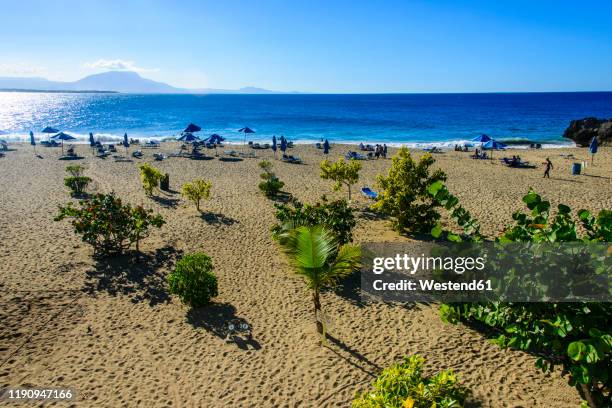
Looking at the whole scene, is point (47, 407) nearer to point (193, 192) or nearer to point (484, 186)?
point (193, 192)

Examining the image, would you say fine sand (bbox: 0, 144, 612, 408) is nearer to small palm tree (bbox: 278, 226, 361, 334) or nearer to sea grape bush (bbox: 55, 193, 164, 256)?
sea grape bush (bbox: 55, 193, 164, 256)

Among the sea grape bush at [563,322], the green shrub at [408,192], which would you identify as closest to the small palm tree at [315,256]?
the sea grape bush at [563,322]

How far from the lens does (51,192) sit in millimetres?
18656

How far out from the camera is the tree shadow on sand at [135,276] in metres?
9.55

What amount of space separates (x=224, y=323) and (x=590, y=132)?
45.0m

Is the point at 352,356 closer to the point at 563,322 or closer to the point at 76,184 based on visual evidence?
the point at 563,322

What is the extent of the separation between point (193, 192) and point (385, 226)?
25.8 ft

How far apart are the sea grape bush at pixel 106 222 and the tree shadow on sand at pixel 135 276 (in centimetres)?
47

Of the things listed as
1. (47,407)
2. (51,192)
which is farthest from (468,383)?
(51,192)

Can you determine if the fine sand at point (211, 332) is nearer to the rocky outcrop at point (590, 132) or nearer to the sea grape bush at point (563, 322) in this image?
the sea grape bush at point (563, 322)

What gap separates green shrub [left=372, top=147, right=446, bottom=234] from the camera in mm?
11953

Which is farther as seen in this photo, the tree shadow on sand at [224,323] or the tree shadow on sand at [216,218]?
the tree shadow on sand at [216,218]

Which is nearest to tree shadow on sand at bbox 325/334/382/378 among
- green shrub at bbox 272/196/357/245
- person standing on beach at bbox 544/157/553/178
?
green shrub at bbox 272/196/357/245

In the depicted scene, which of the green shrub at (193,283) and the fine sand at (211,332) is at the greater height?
the green shrub at (193,283)
